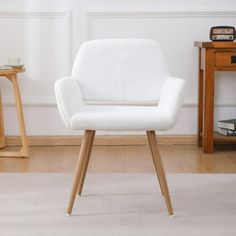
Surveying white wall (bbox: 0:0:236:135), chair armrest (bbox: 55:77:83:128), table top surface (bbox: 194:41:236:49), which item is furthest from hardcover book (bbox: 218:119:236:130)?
chair armrest (bbox: 55:77:83:128)

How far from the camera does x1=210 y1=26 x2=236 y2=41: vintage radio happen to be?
140 inches

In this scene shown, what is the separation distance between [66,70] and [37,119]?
0.38 meters

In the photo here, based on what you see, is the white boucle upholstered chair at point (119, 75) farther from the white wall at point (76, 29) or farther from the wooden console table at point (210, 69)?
the white wall at point (76, 29)

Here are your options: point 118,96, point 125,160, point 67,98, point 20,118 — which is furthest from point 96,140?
point 67,98

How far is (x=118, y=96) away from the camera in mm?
2711

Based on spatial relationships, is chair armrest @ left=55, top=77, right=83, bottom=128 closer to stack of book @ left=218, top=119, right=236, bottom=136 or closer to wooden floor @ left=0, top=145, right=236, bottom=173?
wooden floor @ left=0, top=145, right=236, bottom=173

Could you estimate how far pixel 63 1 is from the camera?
147 inches

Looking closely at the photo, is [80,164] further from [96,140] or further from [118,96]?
[96,140]

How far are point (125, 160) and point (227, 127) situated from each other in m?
0.72

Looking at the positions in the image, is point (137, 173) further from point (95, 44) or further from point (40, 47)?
point (40, 47)

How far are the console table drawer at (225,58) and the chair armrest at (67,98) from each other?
1241 mm

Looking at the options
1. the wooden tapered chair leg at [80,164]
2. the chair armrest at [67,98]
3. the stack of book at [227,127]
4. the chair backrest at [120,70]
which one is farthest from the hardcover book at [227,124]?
the wooden tapered chair leg at [80,164]

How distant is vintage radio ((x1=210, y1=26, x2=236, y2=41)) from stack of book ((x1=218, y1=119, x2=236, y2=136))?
1.72ft

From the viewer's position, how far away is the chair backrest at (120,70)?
105 inches
